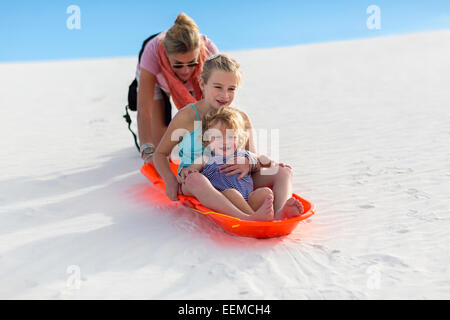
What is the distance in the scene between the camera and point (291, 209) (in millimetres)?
3020

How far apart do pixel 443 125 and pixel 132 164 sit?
173 inches

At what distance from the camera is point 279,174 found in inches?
133

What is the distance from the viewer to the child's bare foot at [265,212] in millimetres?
2920

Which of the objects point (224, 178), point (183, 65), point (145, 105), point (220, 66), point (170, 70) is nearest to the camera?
point (224, 178)

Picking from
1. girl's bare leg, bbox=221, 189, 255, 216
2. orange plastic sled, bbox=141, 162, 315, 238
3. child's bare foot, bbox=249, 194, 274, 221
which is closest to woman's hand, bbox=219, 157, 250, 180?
girl's bare leg, bbox=221, 189, 255, 216

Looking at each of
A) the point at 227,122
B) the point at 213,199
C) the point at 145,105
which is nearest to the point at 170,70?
the point at 145,105

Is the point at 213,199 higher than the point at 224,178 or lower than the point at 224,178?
lower

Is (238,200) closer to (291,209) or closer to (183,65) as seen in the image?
(291,209)

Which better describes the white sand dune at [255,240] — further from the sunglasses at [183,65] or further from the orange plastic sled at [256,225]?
the sunglasses at [183,65]

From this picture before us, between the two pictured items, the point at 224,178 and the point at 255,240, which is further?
the point at 224,178

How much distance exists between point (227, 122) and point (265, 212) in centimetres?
76

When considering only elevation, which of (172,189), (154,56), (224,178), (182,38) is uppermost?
(182,38)

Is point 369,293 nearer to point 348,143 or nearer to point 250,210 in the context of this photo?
point 250,210
